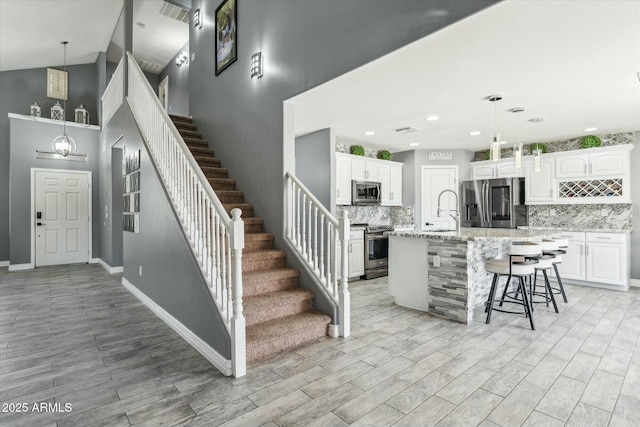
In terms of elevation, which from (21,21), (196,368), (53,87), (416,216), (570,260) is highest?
(21,21)

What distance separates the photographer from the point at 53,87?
24.0ft

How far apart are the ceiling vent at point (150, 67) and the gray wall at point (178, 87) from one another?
22 centimetres

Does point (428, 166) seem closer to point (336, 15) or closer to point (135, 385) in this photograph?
point (336, 15)

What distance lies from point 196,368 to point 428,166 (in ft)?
19.4

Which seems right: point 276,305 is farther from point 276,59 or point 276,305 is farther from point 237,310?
point 276,59

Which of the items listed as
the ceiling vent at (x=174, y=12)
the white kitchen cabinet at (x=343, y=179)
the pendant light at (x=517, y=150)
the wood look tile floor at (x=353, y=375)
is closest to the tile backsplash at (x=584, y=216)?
the wood look tile floor at (x=353, y=375)

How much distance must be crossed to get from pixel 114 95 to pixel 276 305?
5704 millimetres

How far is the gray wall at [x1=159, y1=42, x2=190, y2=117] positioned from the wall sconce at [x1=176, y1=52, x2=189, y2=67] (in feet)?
0.23

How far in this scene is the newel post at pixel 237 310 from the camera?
250 cm

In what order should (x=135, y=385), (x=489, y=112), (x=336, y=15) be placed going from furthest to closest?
(x=489, y=112)
(x=336, y=15)
(x=135, y=385)

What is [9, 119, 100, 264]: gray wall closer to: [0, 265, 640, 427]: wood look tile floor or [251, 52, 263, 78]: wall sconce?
[0, 265, 640, 427]: wood look tile floor

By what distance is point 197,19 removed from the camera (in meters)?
5.83

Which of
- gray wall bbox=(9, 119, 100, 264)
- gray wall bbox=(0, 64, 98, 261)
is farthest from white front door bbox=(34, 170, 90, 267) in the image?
gray wall bbox=(0, 64, 98, 261)

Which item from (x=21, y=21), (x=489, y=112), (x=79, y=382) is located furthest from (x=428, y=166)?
(x=21, y=21)
